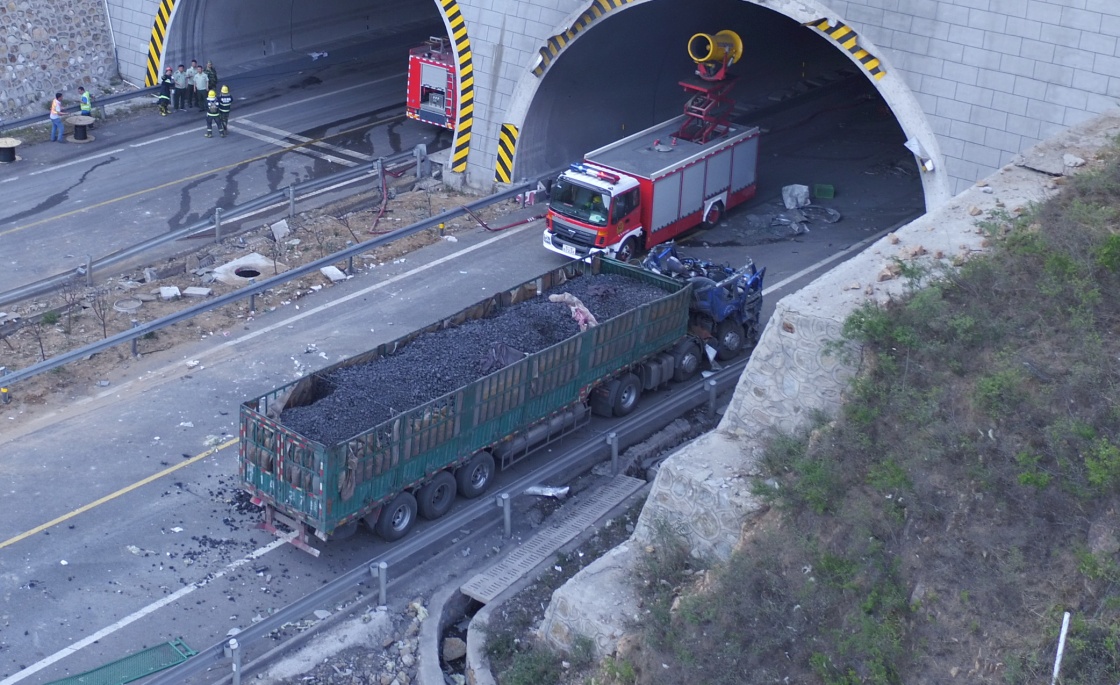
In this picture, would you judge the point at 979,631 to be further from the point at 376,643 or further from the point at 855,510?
the point at 376,643

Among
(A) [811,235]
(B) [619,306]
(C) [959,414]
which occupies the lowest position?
(A) [811,235]

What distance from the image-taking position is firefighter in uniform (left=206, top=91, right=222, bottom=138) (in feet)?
98.8

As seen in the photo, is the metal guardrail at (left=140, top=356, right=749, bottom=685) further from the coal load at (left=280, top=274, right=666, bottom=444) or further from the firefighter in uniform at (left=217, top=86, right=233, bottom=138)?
the firefighter in uniform at (left=217, top=86, right=233, bottom=138)

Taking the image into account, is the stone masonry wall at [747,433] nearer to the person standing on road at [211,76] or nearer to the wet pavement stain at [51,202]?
the wet pavement stain at [51,202]

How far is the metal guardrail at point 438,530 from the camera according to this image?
1304 centimetres

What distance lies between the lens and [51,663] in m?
13.6

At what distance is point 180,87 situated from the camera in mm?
31922

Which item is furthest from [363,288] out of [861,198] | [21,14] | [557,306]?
[21,14]

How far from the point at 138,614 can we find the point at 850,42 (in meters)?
15.8

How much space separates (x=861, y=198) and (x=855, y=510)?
17.8m

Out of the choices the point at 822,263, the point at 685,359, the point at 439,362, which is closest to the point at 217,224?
the point at 439,362

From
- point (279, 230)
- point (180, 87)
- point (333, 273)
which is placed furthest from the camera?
point (180, 87)

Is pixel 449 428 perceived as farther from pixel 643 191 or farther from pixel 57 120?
pixel 57 120

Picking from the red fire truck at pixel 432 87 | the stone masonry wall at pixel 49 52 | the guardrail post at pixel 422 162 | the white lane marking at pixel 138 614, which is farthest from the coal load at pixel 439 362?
the stone masonry wall at pixel 49 52
